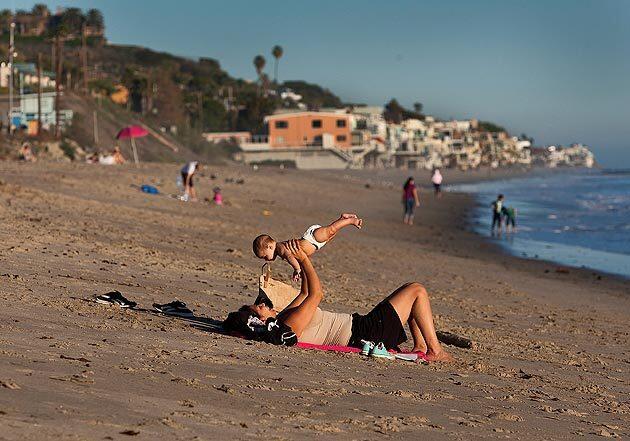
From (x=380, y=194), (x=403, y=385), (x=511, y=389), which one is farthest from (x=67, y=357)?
(x=380, y=194)

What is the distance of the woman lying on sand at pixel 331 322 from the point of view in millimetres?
8625

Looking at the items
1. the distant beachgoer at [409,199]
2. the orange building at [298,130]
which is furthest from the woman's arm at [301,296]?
the orange building at [298,130]

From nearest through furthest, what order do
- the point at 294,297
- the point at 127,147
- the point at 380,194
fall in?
1. the point at 294,297
2. the point at 380,194
3. the point at 127,147

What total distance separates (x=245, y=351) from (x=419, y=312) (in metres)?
1.61

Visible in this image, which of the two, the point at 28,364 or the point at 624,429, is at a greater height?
the point at 28,364

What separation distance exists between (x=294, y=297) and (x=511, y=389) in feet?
6.77

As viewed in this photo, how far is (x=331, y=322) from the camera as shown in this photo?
8.84 m

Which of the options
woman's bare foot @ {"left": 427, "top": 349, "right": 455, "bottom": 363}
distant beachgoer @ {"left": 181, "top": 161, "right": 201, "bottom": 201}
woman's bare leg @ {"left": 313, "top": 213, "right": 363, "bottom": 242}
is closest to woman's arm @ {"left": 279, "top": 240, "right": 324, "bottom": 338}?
woman's bare leg @ {"left": 313, "top": 213, "right": 363, "bottom": 242}

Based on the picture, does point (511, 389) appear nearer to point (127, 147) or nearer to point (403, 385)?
point (403, 385)

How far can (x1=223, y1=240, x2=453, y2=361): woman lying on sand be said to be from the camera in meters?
8.62

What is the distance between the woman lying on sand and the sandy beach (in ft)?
0.60

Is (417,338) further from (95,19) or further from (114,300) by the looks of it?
(95,19)

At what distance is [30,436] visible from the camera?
15.8 ft

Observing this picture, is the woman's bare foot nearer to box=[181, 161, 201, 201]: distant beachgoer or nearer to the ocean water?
the ocean water
